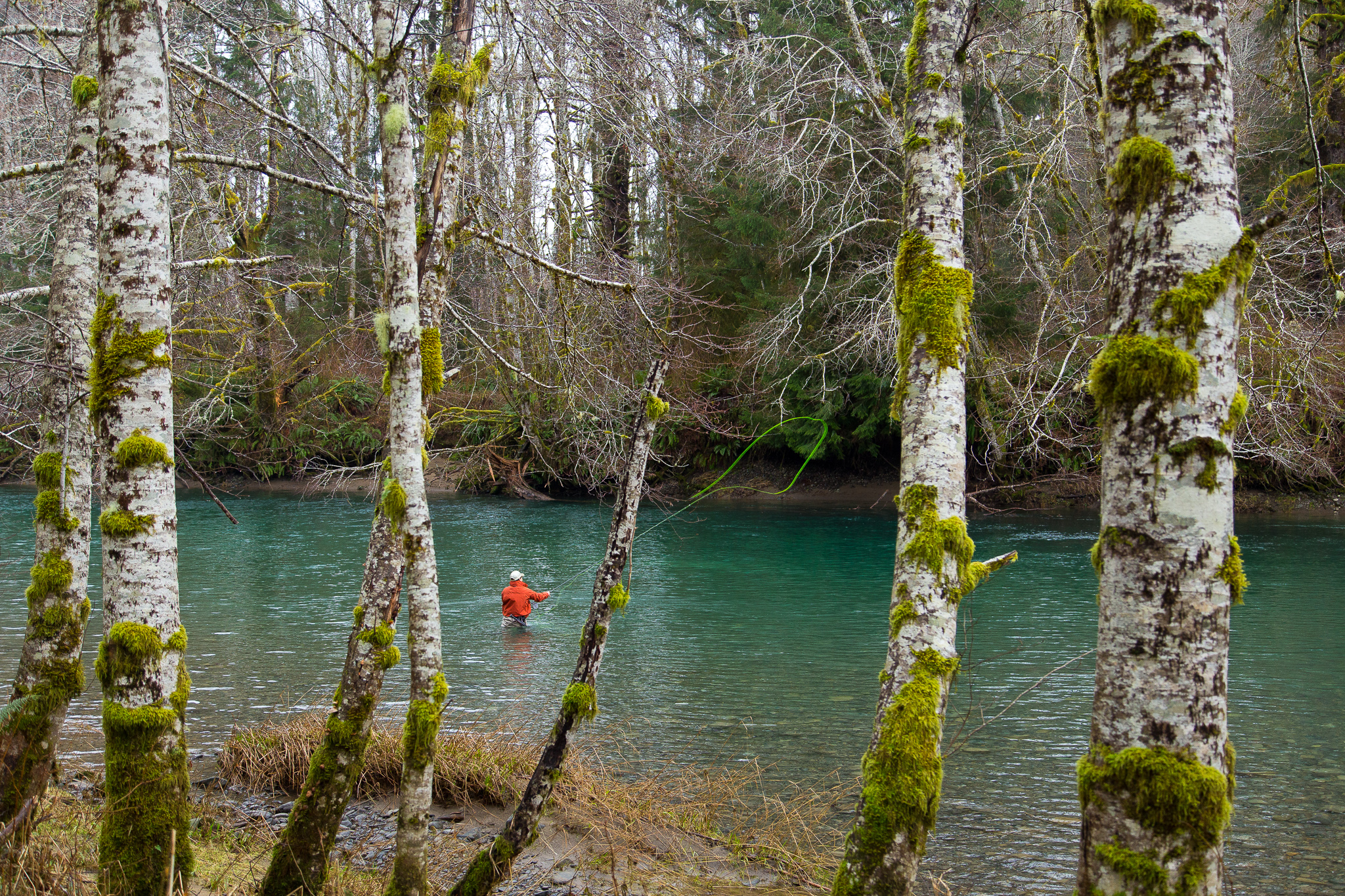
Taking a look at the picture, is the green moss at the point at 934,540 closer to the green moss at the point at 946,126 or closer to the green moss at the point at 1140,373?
the green moss at the point at 1140,373

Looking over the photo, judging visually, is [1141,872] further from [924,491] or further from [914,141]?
[914,141]

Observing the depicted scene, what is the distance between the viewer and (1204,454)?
229 centimetres

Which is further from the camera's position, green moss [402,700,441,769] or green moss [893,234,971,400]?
green moss [402,700,441,769]

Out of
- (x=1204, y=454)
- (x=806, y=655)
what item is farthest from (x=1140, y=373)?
(x=806, y=655)

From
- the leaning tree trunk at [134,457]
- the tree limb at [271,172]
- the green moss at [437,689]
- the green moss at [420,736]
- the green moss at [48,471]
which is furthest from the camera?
the green moss at [48,471]

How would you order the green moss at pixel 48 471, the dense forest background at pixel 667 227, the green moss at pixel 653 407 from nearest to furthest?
the green moss at pixel 653 407 < the green moss at pixel 48 471 < the dense forest background at pixel 667 227

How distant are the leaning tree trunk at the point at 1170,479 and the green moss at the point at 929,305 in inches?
38.8

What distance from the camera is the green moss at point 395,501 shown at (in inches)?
158

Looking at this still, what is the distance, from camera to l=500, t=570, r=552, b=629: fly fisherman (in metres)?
12.1

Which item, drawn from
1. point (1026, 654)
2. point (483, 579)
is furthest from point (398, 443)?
point (483, 579)

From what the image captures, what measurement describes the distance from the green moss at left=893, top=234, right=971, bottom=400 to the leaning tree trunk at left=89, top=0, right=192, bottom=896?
279 centimetres

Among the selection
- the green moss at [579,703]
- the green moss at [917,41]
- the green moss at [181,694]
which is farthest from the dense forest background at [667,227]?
the green moss at [579,703]

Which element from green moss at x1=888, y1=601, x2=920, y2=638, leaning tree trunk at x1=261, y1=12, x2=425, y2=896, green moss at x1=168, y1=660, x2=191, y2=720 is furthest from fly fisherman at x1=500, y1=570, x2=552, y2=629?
green moss at x1=888, y1=601, x2=920, y2=638

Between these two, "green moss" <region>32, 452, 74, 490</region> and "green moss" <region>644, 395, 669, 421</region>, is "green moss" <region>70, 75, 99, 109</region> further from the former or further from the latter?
"green moss" <region>644, 395, 669, 421</region>
